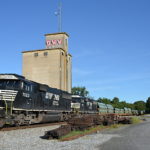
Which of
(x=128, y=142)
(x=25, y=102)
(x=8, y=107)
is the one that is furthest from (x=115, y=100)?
(x=128, y=142)

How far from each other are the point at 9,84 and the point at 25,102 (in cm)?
224

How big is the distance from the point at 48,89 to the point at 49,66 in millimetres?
33586

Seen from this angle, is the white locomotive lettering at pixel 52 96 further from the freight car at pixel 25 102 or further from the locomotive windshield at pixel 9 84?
the locomotive windshield at pixel 9 84

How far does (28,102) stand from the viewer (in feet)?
75.1

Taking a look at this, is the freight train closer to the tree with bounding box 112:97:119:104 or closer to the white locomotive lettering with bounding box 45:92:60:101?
the white locomotive lettering with bounding box 45:92:60:101

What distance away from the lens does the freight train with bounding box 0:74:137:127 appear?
19.8 m

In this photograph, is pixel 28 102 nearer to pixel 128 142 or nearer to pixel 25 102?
pixel 25 102

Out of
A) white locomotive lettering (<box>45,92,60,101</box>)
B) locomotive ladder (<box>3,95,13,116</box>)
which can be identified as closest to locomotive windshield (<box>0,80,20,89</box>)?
locomotive ladder (<box>3,95,13,116</box>)

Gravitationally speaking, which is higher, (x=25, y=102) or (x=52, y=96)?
(x=52, y=96)

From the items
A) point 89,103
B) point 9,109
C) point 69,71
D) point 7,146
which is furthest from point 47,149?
point 69,71

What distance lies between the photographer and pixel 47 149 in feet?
38.4

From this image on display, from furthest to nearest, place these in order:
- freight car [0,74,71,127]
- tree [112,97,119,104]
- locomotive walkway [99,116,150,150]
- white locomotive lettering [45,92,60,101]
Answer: tree [112,97,119,104]
white locomotive lettering [45,92,60,101]
freight car [0,74,71,127]
locomotive walkway [99,116,150,150]

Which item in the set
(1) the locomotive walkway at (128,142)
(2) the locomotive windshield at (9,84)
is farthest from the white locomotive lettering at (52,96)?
(1) the locomotive walkway at (128,142)

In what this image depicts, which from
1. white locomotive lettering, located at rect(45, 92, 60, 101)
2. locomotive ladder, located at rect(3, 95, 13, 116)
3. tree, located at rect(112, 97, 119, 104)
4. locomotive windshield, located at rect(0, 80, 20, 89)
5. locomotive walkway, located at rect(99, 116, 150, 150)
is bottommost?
locomotive walkway, located at rect(99, 116, 150, 150)
